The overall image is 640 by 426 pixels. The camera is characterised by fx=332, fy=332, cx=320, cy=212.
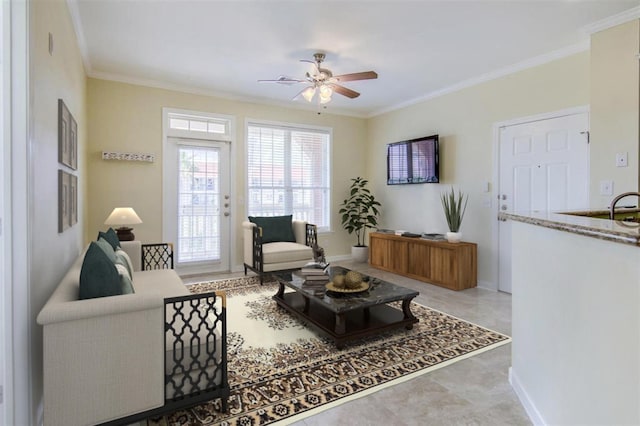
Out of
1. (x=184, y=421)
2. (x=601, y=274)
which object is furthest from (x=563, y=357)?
(x=184, y=421)

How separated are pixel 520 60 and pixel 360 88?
77.6 inches

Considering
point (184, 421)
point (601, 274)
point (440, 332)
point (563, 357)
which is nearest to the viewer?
point (601, 274)

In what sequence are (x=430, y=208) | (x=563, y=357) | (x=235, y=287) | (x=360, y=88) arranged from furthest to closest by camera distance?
(x=430, y=208), (x=360, y=88), (x=235, y=287), (x=563, y=357)

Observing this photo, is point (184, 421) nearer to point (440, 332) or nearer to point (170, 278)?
point (170, 278)

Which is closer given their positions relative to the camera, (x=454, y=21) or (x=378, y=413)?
(x=378, y=413)

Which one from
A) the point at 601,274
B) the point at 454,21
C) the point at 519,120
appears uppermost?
the point at 454,21

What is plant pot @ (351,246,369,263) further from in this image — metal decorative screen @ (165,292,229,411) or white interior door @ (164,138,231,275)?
metal decorative screen @ (165,292,229,411)

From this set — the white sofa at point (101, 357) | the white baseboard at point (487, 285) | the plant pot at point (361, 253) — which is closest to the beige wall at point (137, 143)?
the plant pot at point (361, 253)

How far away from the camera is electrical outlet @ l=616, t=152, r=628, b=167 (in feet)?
9.21

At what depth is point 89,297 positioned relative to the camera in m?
1.59

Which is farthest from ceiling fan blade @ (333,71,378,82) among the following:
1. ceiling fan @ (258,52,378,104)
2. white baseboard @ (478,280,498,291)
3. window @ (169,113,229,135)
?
white baseboard @ (478,280,498,291)

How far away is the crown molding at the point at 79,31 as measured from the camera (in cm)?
264

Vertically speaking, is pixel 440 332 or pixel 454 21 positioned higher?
pixel 454 21

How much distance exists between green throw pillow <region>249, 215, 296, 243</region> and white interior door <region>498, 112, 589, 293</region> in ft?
9.32
